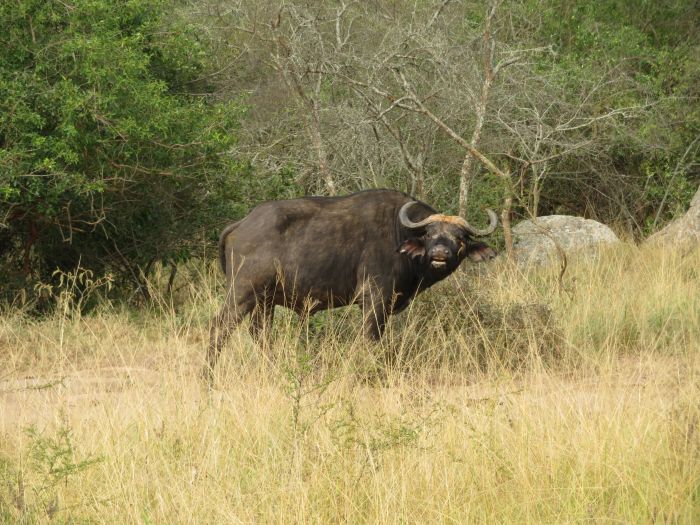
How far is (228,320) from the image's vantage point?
308 inches

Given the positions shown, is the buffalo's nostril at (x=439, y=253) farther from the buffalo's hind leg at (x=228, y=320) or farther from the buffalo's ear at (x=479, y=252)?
the buffalo's hind leg at (x=228, y=320)

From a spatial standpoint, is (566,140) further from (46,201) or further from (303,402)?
(303,402)

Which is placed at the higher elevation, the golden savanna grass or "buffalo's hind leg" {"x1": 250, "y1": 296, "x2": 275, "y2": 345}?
the golden savanna grass

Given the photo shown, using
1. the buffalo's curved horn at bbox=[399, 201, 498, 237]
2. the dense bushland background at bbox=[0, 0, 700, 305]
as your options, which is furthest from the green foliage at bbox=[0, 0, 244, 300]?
the buffalo's curved horn at bbox=[399, 201, 498, 237]

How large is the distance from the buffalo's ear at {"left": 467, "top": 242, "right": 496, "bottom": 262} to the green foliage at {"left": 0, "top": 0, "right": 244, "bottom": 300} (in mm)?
3023

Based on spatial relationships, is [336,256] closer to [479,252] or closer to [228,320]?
[228,320]

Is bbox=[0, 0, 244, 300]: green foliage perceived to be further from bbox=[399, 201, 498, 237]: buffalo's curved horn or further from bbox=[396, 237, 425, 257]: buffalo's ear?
bbox=[396, 237, 425, 257]: buffalo's ear

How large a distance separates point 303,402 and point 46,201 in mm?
4322

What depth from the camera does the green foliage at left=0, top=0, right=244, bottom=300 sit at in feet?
29.8

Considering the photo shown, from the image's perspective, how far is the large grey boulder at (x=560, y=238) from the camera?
12086mm

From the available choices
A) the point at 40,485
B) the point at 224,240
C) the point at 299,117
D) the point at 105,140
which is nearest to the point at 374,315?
the point at 224,240

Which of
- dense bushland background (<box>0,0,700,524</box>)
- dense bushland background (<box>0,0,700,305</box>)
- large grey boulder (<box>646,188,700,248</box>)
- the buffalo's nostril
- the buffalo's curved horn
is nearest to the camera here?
dense bushland background (<box>0,0,700,524</box>)

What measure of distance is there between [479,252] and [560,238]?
492cm

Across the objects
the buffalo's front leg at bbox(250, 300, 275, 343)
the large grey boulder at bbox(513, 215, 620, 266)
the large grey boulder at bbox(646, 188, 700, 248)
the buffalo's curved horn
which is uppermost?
the buffalo's curved horn
